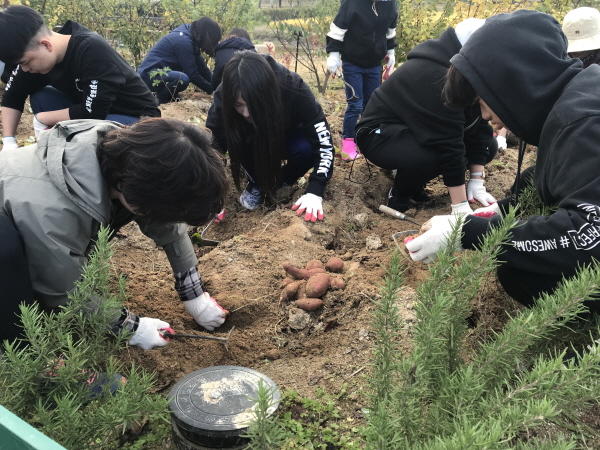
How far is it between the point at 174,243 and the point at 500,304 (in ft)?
5.31

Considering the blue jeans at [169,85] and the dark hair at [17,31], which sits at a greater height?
the dark hair at [17,31]

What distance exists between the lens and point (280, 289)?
282 centimetres

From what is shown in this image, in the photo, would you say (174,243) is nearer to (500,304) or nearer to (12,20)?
(500,304)

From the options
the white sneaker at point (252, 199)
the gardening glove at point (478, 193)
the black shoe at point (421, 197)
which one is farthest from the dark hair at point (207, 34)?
the gardening glove at point (478, 193)

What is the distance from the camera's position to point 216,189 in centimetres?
195

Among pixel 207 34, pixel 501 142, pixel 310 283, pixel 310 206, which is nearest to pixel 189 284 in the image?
pixel 310 283

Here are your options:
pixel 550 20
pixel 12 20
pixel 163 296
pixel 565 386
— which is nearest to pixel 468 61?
pixel 550 20

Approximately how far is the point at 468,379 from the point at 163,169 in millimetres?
1268

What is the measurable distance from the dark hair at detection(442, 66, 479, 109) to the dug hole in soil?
30.1 inches

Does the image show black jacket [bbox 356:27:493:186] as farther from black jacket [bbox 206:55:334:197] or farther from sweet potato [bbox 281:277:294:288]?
sweet potato [bbox 281:277:294:288]

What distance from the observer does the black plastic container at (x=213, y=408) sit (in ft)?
4.90

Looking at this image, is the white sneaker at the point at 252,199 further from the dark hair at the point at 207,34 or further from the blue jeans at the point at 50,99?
the dark hair at the point at 207,34

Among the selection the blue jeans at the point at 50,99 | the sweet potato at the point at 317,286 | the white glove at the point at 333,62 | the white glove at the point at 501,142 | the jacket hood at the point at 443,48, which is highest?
the jacket hood at the point at 443,48

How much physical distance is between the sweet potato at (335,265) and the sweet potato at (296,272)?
6.9 inches
